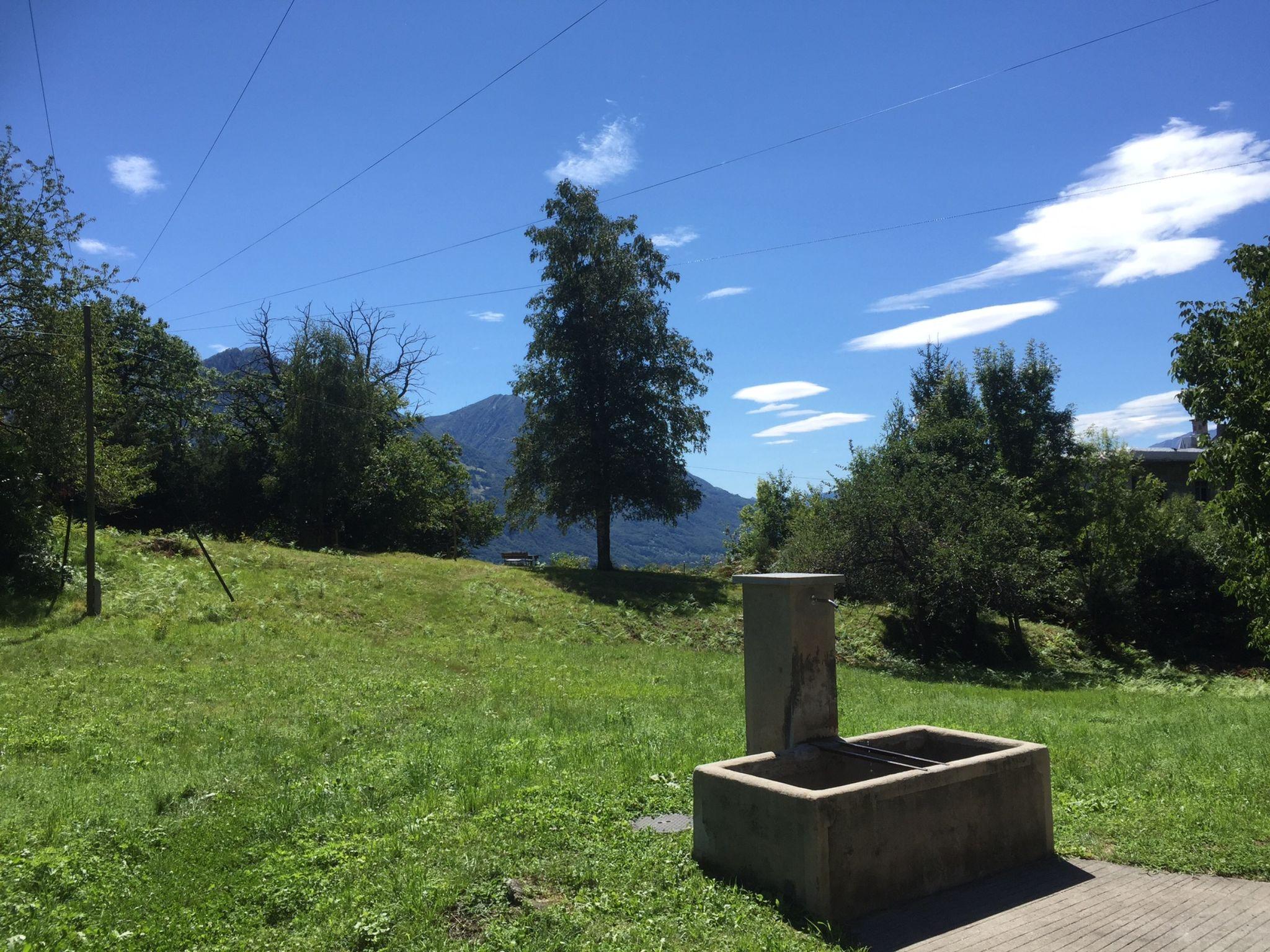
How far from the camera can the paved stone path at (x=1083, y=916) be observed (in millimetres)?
4844

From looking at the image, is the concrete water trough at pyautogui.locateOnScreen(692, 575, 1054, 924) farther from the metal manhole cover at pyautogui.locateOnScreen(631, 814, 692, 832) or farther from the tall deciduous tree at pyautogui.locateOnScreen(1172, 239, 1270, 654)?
the tall deciduous tree at pyautogui.locateOnScreen(1172, 239, 1270, 654)

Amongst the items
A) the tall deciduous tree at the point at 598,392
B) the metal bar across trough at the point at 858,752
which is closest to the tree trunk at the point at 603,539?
the tall deciduous tree at the point at 598,392

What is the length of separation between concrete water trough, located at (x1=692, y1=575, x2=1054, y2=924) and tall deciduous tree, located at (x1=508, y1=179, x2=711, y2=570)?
93.3 ft

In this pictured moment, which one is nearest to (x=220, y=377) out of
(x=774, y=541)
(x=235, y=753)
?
(x=774, y=541)

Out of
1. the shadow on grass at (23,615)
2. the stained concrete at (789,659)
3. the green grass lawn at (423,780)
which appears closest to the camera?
the green grass lawn at (423,780)

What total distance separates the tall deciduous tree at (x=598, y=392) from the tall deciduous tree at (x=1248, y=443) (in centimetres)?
2289

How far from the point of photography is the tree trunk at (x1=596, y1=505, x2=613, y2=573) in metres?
35.9

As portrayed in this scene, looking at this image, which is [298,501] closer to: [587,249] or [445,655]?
[587,249]

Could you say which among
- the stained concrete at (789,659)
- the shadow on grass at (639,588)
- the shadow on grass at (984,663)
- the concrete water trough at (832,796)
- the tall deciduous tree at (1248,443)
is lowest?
the shadow on grass at (984,663)

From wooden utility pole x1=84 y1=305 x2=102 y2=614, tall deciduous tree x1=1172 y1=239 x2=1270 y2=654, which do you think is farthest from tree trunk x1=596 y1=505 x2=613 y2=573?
tall deciduous tree x1=1172 y1=239 x2=1270 y2=654

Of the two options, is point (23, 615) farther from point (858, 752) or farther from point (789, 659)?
point (858, 752)

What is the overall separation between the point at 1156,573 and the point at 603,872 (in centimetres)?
3106

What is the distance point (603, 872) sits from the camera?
19.1 ft

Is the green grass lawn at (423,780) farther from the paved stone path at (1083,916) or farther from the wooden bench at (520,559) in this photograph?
the wooden bench at (520,559)
